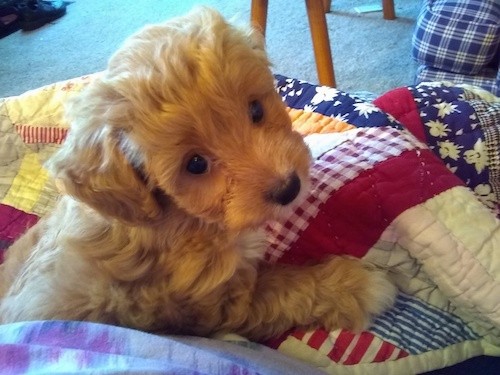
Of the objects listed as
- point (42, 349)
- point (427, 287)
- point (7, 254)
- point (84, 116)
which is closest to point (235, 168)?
point (84, 116)

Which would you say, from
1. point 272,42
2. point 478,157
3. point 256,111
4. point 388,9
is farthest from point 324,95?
point 388,9

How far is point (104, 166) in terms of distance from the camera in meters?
0.96

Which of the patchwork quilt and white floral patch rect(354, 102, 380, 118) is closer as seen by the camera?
the patchwork quilt

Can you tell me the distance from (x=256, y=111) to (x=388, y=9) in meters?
2.07

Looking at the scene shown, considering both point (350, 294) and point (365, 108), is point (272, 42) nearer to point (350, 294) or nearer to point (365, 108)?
point (365, 108)

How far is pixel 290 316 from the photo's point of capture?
1164mm

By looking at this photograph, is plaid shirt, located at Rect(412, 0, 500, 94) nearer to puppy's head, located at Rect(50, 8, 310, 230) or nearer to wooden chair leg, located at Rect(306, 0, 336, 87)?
wooden chair leg, located at Rect(306, 0, 336, 87)

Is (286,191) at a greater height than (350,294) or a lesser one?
greater

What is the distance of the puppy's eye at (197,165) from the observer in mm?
977

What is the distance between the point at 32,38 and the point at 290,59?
149 cm

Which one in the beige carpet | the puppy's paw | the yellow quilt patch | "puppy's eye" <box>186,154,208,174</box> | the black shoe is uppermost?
"puppy's eye" <box>186,154,208,174</box>

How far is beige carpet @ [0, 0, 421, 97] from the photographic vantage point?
2.57m

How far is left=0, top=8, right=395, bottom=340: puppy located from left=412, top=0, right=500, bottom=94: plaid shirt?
0.99 meters

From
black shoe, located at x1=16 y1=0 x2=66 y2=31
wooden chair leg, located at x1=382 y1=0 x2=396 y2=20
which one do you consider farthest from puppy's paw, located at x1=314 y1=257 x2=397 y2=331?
black shoe, located at x1=16 y1=0 x2=66 y2=31
